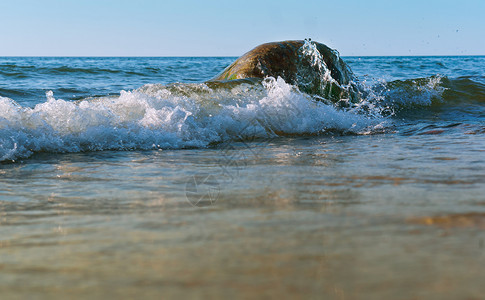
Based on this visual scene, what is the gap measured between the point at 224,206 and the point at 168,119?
2.81m

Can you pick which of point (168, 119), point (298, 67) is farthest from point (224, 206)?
point (298, 67)

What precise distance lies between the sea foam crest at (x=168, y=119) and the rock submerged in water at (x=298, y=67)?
1.76 ft

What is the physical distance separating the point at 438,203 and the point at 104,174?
1.98 metres

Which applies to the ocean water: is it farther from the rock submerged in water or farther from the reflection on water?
the rock submerged in water

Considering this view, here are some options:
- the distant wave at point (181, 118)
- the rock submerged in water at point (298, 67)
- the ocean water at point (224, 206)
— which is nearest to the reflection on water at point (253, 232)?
the ocean water at point (224, 206)

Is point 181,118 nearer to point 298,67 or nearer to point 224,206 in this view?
point 298,67

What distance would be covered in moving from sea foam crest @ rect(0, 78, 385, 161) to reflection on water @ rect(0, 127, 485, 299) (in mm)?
1085

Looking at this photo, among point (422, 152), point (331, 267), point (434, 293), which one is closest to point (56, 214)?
point (331, 267)

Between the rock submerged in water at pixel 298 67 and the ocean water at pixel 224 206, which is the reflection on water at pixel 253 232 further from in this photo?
the rock submerged in water at pixel 298 67

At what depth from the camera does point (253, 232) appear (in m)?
1.71

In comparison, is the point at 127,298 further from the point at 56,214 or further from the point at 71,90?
the point at 71,90

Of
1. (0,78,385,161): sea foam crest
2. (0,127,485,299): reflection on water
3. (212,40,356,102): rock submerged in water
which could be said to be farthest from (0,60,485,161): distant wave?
(0,127,485,299): reflection on water

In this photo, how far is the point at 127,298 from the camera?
3.96ft

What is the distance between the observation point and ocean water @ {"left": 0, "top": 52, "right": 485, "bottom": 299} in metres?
1.30
